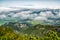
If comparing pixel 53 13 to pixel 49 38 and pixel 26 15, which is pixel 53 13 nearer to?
pixel 26 15

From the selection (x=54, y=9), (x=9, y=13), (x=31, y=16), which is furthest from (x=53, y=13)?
(x=9, y=13)

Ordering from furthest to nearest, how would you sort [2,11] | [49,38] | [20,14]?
[20,14] < [2,11] < [49,38]

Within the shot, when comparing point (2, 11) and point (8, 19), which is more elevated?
point (2, 11)

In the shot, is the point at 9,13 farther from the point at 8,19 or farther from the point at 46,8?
the point at 46,8

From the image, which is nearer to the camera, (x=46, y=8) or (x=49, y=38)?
(x=49, y=38)

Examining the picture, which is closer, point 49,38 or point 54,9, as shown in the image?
point 49,38

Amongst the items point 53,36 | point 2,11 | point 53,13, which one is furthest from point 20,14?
point 53,36

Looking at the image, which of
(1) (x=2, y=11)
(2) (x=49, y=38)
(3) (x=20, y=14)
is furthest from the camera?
(3) (x=20, y=14)
